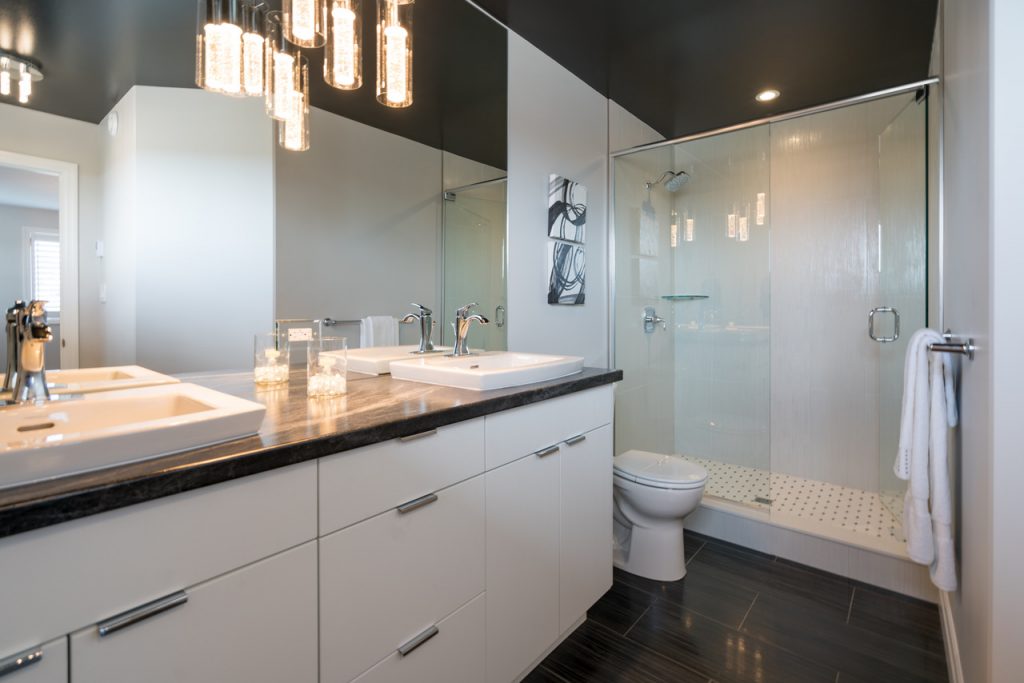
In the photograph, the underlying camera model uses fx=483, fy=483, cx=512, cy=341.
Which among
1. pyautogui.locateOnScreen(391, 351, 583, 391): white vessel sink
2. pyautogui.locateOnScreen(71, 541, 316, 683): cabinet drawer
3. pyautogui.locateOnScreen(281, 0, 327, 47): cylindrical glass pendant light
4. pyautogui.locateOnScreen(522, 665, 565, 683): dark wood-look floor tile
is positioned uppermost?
pyautogui.locateOnScreen(281, 0, 327, 47): cylindrical glass pendant light

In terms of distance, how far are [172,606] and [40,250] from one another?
845 millimetres

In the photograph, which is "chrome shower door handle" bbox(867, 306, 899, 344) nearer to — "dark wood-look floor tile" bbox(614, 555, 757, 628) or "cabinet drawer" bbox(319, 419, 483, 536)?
"dark wood-look floor tile" bbox(614, 555, 757, 628)

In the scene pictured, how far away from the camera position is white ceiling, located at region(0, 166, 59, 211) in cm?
101

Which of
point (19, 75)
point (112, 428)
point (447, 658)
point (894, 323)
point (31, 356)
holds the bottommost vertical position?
point (447, 658)

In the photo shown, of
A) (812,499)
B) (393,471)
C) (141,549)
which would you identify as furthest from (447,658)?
(812,499)

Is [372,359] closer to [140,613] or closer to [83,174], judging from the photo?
[83,174]

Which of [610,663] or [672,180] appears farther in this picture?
[672,180]

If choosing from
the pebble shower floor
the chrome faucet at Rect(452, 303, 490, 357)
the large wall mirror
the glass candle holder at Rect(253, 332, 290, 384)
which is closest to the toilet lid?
the pebble shower floor

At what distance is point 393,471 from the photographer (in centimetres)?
108

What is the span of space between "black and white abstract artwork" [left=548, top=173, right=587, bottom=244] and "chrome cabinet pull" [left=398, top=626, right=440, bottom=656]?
1792 millimetres

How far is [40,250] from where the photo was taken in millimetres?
1048

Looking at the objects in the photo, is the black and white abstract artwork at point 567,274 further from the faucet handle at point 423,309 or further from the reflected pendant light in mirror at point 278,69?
the reflected pendant light in mirror at point 278,69

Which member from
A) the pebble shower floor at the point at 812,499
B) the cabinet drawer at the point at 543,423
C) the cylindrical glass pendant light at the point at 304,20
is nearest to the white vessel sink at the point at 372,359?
the cabinet drawer at the point at 543,423

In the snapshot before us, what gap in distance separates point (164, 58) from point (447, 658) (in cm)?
172
